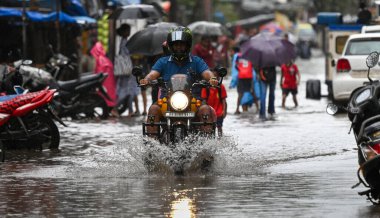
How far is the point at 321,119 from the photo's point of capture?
2539 centimetres

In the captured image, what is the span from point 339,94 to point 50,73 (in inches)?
224

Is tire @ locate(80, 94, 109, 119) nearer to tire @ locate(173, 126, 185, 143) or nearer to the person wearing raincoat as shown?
the person wearing raincoat

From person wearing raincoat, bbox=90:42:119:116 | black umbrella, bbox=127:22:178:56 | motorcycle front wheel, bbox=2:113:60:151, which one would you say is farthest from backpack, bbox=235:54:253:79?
motorcycle front wheel, bbox=2:113:60:151

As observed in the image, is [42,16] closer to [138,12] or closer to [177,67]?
[138,12]

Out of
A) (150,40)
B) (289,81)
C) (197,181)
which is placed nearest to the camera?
(197,181)

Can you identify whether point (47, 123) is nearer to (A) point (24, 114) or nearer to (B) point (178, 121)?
(A) point (24, 114)

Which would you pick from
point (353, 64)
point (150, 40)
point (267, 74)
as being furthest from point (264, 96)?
point (150, 40)

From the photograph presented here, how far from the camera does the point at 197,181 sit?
550 inches

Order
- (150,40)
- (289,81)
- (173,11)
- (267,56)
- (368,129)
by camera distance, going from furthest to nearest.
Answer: (173,11) < (289,81) < (267,56) < (150,40) < (368,129)

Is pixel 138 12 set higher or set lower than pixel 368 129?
lower

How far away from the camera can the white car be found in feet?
83.7

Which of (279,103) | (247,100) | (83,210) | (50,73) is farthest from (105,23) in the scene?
(83,210)

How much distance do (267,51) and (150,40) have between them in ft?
12.5

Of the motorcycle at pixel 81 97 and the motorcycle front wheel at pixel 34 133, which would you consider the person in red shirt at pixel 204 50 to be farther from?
the motorcycle front wheel at pixel 34 133
